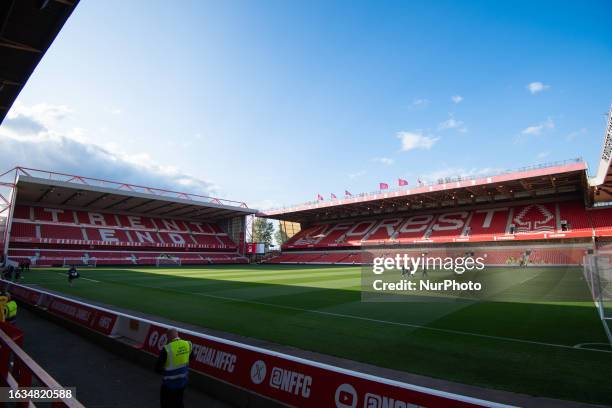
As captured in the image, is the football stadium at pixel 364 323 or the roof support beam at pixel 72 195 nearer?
the football stadium at pixel 364 323

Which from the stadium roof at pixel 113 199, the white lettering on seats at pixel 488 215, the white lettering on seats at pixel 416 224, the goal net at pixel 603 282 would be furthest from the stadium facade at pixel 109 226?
the goal net at pixel 603 282

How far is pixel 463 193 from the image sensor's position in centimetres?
4588

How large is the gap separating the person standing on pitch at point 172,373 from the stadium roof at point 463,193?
40039mm

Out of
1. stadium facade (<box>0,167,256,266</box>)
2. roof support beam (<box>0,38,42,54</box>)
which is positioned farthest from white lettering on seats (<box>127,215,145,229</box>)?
roof support beam (<box>0,38,42,54</box>)

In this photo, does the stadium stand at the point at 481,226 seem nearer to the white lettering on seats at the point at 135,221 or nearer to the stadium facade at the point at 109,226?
the stadium facade at the point at 109,226

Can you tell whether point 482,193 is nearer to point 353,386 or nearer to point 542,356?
point 542,356

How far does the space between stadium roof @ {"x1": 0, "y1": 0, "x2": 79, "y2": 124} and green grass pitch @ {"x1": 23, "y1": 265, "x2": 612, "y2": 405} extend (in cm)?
Result: 940

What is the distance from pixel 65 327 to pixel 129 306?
11.6ft

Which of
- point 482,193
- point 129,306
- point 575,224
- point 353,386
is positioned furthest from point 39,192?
point 575,224

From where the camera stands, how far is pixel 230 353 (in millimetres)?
6320

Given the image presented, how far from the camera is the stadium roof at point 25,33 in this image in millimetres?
7879

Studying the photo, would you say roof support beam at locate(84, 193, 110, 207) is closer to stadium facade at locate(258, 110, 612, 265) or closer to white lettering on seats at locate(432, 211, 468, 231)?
stadium facade at locate(258, 110, 612, 265)

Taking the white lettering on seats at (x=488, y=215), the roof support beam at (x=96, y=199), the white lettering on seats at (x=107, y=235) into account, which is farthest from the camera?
the white lettering on seats at (x=107, y=235)

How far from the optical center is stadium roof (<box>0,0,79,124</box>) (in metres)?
7.88
